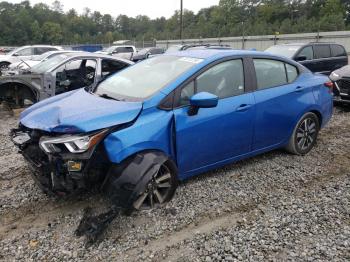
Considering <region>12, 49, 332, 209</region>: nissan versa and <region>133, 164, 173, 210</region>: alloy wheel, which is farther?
<region>133, 164, 173, 210</region>: alloy wheel

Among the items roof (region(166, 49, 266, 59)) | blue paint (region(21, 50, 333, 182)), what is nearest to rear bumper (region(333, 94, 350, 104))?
blue paint (region(21, 50, 333, 182))

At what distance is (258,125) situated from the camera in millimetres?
4473

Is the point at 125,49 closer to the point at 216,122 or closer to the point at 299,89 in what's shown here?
the point at 299,89

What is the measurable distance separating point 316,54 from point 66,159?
1025 cm

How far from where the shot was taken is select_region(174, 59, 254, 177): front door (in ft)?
12.5

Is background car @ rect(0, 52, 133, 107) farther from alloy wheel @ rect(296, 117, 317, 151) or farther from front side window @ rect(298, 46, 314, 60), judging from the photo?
front side window @ rect(298, 46, 314, 60)

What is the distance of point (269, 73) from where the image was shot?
4719 mm

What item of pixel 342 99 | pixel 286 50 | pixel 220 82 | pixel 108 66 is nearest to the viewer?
pixel 220 82

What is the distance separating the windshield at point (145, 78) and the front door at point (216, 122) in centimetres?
27

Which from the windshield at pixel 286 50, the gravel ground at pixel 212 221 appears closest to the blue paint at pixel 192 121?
the gravel ground at pixel 212 221

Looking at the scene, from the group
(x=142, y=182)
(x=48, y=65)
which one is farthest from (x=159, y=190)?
(x=48, y=65)

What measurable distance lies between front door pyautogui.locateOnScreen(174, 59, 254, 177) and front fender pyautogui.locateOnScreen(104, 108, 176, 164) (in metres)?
0.12

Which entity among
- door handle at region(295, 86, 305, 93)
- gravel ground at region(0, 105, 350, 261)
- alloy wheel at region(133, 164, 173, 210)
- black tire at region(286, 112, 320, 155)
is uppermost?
door handle at region(295, 86, 305, 93)

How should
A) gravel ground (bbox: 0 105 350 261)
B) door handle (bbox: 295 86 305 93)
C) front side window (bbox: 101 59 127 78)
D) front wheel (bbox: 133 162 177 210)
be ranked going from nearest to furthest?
gravel ground (bbox: 0 105 350 261), front wheel (bbox: 133 162 177 210), door handle (bbox: 295 86 305 93), front side window (bbox: 101 59 127 78)
